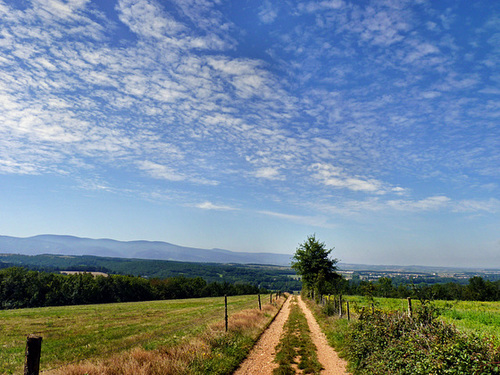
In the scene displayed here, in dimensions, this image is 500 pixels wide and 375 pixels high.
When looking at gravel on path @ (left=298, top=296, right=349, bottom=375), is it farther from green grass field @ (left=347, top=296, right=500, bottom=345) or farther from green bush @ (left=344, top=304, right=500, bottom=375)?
green grass field @ (left=347, top=296, right=500, bottom=345)

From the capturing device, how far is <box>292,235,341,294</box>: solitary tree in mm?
38375

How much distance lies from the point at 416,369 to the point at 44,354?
18.6m

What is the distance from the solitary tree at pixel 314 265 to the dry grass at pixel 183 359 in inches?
974

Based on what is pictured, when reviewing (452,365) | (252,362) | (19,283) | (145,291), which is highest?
(452,365)

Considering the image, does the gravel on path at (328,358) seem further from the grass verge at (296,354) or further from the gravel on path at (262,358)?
the gravel on path at (262,358)

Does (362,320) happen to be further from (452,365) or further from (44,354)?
(44,354)

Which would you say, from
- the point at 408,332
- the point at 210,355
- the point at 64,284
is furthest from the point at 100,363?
the point at 64,284

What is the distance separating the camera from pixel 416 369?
6602 mm

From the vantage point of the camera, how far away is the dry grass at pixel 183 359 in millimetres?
8620

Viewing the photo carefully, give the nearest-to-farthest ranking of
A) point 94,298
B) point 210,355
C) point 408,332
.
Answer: point 408,332
point 210,355
point 94,298

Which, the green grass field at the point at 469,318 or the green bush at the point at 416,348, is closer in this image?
the green bush at the point at 416,348

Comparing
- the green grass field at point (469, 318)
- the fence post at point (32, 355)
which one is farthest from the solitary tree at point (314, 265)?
the fence post at point (32, 355)

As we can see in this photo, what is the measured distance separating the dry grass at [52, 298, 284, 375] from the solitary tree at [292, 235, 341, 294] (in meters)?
24.7

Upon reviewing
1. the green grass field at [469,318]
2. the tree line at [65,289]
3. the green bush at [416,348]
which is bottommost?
the tree line at [65,289]
